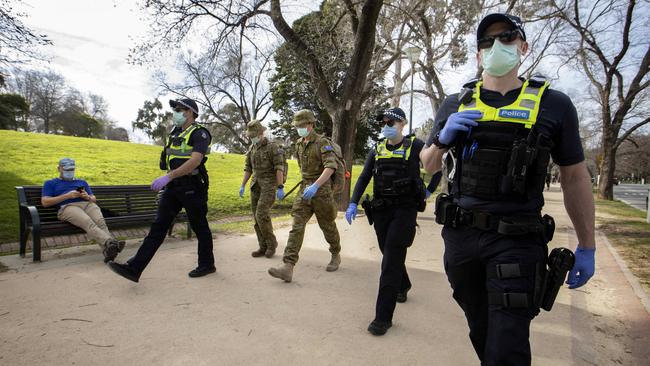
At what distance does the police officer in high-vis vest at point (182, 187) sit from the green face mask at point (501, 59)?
10.3 ft

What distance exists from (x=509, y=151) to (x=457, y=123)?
28cm

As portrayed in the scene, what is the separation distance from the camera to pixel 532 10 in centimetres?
1481

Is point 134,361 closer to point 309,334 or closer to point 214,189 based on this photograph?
point 309,334

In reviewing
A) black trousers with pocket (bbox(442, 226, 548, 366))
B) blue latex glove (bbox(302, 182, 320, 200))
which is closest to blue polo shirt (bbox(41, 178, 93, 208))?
blue latex glove (bbox(302, 182, 320, 200))

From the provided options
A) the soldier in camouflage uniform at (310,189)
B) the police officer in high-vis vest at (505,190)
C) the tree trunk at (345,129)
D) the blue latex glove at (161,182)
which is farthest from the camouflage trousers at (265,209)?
the tree trunk at (345,129)

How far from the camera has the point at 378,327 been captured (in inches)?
119

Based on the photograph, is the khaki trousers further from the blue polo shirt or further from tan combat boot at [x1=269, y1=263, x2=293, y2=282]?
tan combat boot at [x1=269, y1=263, x2=293, y2=282]

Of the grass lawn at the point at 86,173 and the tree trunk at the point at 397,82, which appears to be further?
the tree trunk at the point at 397,82

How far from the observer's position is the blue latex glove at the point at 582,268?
6.27 feet

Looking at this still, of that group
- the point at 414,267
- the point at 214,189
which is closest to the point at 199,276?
the point at 414,267

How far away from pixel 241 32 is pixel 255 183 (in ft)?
23.0

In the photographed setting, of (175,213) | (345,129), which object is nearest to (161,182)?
(175,213)

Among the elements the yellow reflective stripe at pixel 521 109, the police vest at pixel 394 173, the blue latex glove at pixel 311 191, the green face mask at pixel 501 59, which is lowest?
the blue latex glove at pixel 311 191

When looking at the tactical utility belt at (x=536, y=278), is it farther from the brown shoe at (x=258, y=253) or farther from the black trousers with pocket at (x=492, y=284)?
the brown shoe at (x=258, y=253)
